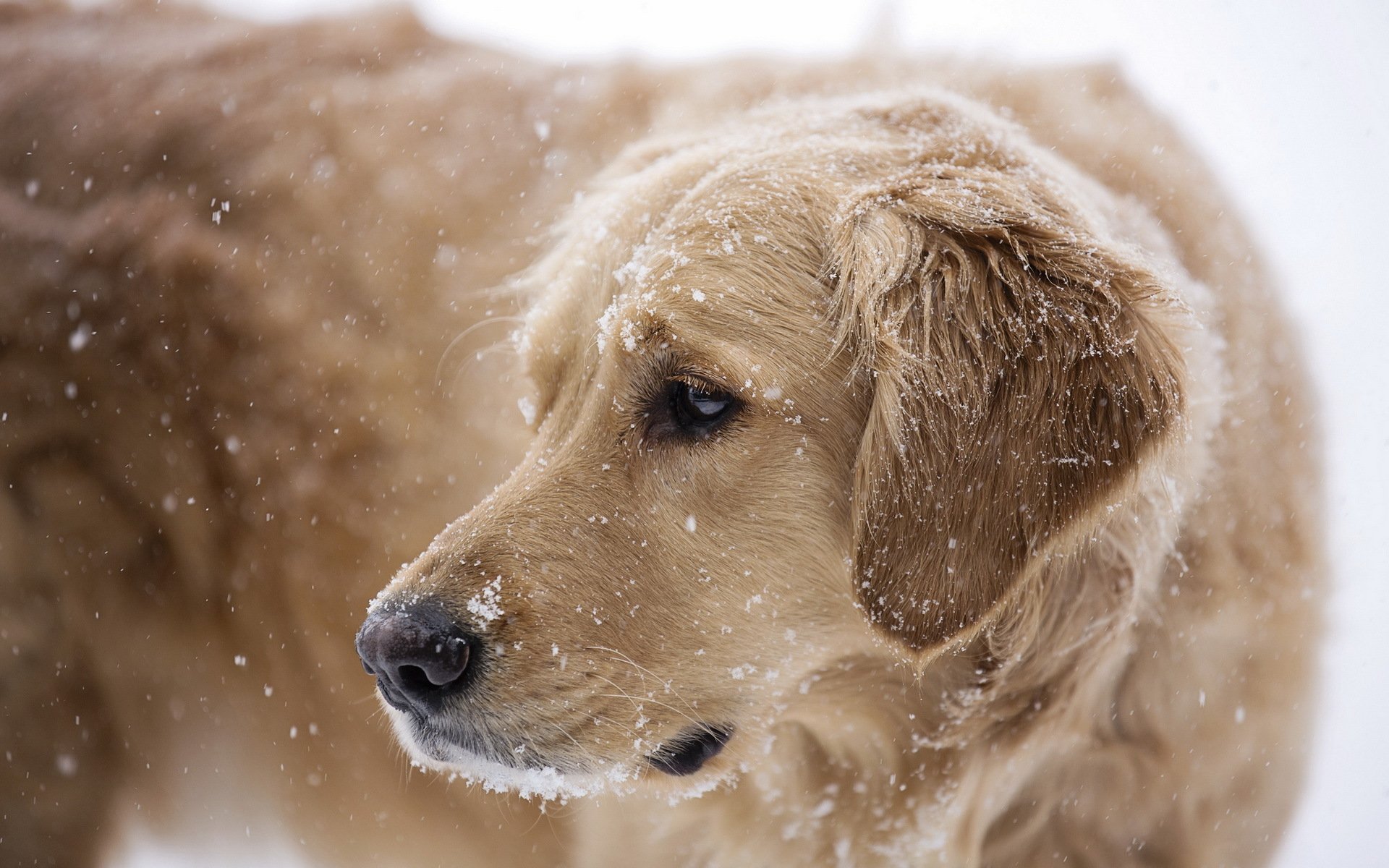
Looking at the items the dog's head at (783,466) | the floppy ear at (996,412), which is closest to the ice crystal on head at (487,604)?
the dog's head at (783,466)

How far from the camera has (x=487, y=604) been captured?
198 centimetres

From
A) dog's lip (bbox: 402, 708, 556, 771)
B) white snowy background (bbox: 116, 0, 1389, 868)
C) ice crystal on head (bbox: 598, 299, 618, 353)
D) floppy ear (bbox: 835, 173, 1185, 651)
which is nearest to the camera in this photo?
floppy ear (bbox: 835, 173, 1185, 651)

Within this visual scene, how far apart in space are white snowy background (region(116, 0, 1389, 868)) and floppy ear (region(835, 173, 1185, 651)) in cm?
114

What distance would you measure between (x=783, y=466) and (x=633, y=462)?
1.02 feet

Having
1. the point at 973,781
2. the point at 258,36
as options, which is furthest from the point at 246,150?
the point at 973,781

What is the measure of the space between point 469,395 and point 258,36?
1.46m

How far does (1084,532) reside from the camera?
1990 mm

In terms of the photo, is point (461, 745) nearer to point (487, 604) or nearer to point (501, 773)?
point (501, 773)

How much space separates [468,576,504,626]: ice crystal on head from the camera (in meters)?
1.97

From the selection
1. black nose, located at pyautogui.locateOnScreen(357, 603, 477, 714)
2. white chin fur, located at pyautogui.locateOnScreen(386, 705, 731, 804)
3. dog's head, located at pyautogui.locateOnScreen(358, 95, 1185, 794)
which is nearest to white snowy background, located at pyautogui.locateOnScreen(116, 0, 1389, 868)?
dog's head, located at pyautogui.locateOnScreen(358, 95, 1185, 794)

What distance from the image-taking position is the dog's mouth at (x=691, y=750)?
2209 millimetres

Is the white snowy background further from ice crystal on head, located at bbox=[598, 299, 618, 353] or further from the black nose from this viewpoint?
the black nose

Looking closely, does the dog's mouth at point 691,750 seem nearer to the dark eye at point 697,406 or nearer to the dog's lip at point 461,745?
the dog's lip at point 461,745

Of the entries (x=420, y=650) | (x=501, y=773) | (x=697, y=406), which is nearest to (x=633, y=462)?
(x=697, y=406)
